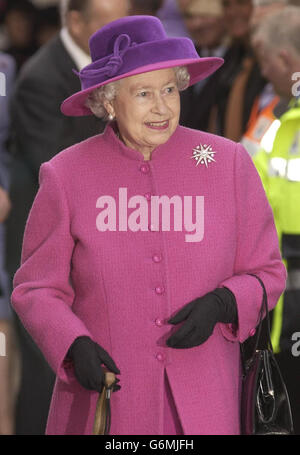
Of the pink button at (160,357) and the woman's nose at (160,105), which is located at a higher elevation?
the woman's nose at (160,105)

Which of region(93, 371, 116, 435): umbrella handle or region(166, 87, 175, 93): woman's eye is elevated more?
region(166, 87, 175, 93): woman's eye

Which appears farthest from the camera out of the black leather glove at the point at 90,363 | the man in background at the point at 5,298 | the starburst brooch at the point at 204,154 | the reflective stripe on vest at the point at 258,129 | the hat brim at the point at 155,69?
the man in background at the point at 5,298

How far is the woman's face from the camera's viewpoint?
3861 millimetres

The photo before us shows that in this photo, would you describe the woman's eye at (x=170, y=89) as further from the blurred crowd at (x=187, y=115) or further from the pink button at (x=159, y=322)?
the blurred crowd at (x=187, y=115)

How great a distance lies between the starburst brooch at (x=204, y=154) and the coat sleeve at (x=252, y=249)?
0.08m

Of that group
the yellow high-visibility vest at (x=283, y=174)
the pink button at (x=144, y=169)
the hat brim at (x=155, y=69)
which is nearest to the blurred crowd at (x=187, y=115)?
the yellow high-visibility vest at (x=283, y=174)

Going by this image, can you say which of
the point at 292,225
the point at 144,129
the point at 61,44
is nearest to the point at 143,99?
the point at 144,129

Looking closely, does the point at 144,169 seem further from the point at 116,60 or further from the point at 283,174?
the point at 283,174

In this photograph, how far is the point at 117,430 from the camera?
153 inches

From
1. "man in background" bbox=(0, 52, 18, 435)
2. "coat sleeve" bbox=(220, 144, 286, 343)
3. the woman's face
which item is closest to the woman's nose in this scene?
the woman's face

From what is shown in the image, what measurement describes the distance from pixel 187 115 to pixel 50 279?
2.65 meters

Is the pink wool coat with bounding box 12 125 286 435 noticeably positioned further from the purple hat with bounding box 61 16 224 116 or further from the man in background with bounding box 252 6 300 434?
the man in background with bounding box 252 6 300 434

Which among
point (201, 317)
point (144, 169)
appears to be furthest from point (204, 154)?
point (201, 317)

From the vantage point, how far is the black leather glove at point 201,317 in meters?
3.74
